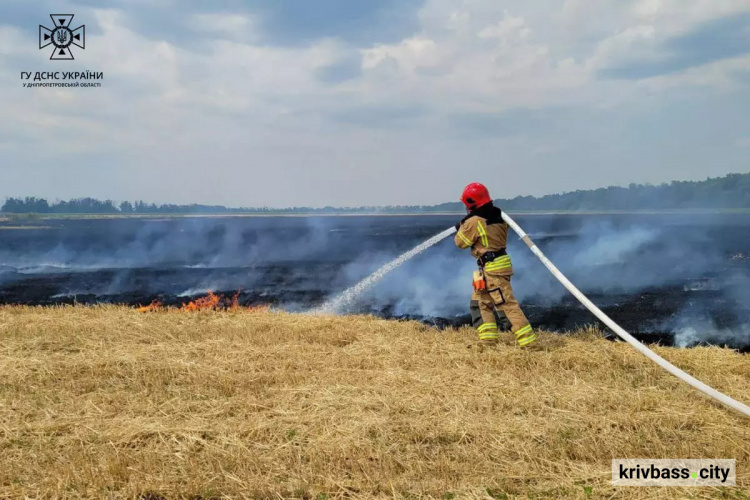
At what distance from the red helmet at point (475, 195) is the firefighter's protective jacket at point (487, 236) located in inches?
3.1

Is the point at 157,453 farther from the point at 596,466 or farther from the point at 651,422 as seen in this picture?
the point at 651,422

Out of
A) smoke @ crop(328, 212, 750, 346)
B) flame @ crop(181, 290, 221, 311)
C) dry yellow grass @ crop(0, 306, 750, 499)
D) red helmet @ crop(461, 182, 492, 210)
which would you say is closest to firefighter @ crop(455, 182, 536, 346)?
red helmet @ crop(461, 182, 492, 210)

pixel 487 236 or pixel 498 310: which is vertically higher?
pixel 487 236

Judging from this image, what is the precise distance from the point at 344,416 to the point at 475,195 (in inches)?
160

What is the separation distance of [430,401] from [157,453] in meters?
2.59

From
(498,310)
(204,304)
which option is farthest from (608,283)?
(498,310)

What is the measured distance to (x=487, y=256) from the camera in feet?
25.5

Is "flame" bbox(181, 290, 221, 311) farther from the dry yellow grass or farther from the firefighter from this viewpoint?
the firefighter

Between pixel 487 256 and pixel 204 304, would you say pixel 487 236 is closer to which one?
pixel 487 256

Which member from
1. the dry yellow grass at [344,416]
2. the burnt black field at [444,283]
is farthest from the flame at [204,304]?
the dry yellow grass at [344,416]

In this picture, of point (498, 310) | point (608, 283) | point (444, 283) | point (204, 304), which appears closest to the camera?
point (498, 310)

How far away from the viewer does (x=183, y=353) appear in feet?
23.9

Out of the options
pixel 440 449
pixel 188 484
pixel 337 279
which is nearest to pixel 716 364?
pixel 440 449

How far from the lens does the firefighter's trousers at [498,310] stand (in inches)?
291
